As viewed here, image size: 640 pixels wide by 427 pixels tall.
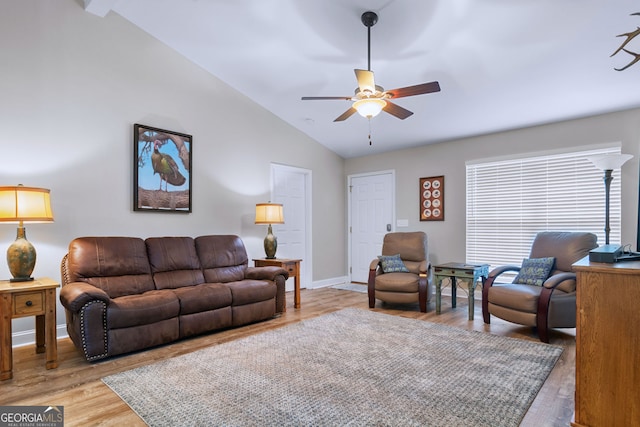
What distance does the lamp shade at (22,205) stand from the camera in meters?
2.71

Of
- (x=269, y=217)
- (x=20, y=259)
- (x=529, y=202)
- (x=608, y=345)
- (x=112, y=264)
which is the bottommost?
(x=608, y=345)

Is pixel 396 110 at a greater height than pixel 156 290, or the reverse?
pixel 396 110

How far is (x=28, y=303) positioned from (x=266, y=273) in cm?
220

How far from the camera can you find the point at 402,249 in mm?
5094

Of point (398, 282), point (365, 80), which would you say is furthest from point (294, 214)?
point (365, 80)

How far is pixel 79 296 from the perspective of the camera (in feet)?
8.96

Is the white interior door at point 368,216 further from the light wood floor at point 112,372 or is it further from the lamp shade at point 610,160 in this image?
the lamp shade at point 610,160

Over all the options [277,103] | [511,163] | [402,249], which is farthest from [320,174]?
[511,163]

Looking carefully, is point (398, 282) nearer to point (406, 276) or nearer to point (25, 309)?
point (406, 276)

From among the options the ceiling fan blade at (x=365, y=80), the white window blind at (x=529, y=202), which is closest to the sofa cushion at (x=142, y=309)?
the ceiling fan blade at (x=365, y=80)

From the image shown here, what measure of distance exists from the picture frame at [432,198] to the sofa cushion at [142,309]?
4.00 meters

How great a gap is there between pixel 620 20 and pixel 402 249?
3.31 metres

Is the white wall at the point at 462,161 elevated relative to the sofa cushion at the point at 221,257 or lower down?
→ elevated

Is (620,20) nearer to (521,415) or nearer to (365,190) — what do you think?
(521,415)
